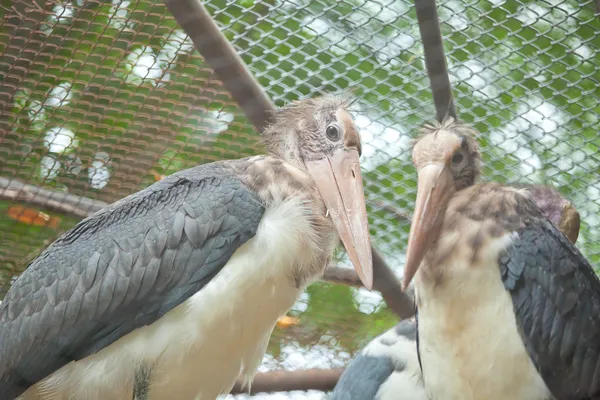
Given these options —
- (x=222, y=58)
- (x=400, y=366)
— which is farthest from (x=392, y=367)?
(x=222, y=58)

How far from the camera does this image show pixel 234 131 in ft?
12.1

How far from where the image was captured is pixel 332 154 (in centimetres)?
302

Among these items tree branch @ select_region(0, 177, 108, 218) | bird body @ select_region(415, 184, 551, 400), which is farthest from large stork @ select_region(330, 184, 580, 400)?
tree branch @ select_region(0, 177, 108, 218)

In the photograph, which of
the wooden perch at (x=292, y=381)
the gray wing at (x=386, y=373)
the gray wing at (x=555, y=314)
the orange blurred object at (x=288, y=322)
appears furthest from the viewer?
the orange blurred object at (x=288, y=322)

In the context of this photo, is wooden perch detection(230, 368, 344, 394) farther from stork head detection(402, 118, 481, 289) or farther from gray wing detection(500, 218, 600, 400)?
gray wing detection(500, 218, 600, 400)

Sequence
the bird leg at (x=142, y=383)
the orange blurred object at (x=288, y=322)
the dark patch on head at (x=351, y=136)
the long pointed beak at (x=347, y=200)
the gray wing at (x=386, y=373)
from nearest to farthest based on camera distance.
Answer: the bird leg at (x=142, y=383), the long pointed beak at (x=347, y=200), the dark patch on head at (x=351, y=136), the gray wing at (x=386, y=373), the orange blurred object at (x=288, y=322)

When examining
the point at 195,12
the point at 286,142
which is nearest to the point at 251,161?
the point at 286,142

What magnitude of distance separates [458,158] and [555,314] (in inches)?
21.2

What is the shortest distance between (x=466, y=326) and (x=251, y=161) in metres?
0.78

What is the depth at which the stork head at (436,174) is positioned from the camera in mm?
2631

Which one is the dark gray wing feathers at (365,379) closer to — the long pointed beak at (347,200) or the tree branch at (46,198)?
the long pointed beak at (347,200)

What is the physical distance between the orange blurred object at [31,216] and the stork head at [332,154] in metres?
1.07

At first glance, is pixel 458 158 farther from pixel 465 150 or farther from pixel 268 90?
pixel 268 90

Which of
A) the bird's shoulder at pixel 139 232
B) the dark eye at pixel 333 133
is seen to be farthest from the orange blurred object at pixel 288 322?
the bird's shoulder at pixel 139 232
